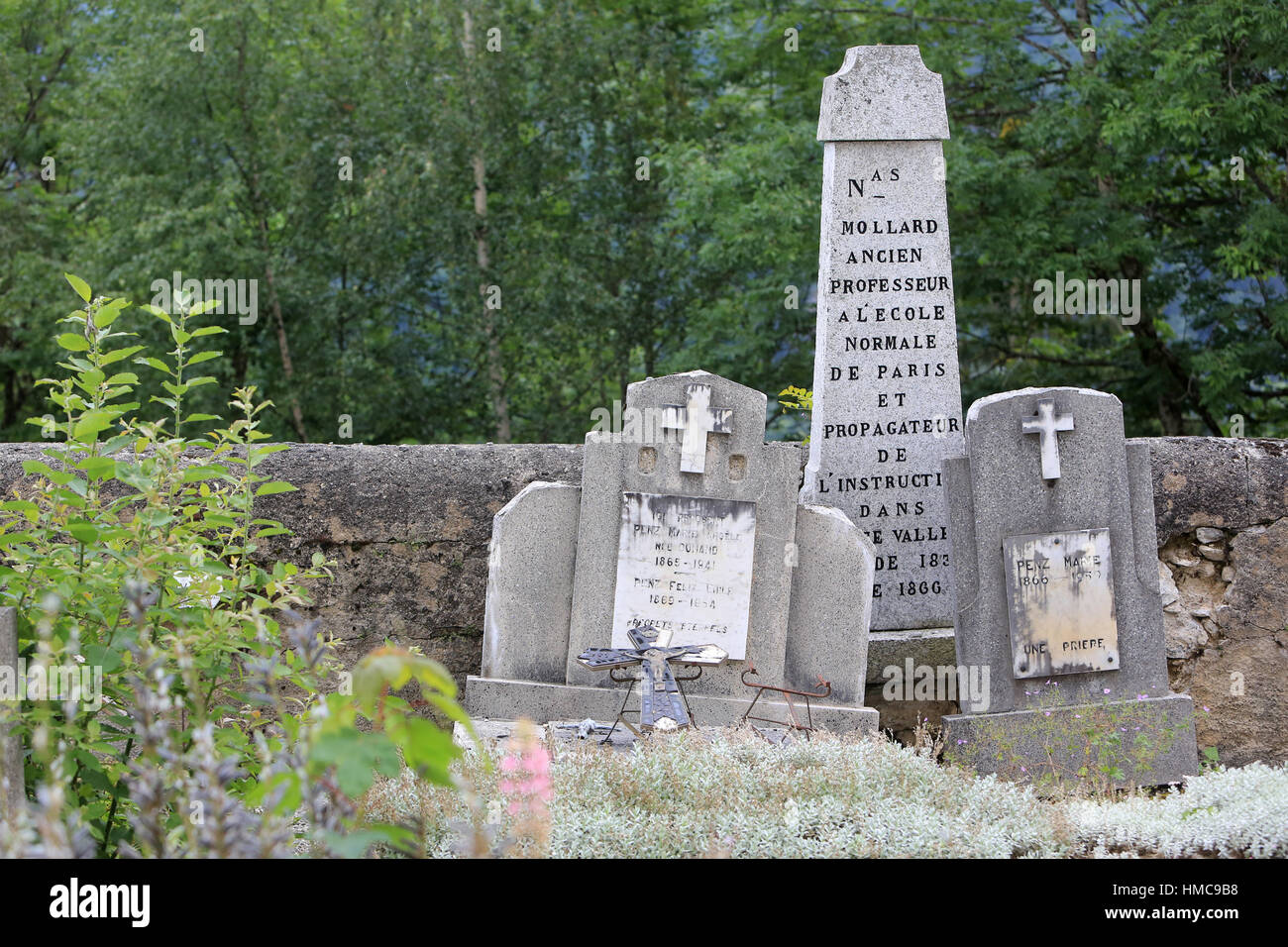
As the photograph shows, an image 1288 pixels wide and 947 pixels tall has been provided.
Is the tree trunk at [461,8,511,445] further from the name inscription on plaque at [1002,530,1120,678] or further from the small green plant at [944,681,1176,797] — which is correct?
the small green plant at [944,681,1176,797]

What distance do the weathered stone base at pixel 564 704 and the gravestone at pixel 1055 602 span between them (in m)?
0.63

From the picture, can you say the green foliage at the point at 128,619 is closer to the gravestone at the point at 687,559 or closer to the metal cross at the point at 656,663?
the metal cross at the point at 656,663

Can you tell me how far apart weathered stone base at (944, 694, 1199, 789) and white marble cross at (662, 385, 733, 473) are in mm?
1434

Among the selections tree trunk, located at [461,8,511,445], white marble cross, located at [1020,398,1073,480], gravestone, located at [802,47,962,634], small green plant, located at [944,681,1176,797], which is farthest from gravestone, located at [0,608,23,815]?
tree trunk, located at [461,8,511,445]

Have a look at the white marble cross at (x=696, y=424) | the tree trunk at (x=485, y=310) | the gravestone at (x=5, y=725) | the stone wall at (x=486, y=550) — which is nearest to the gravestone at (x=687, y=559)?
the white marble cross at (x=696, y=424)

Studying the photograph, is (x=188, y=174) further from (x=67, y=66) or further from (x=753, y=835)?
(x=753, y=835)

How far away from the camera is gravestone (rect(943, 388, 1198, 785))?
514 centimetres

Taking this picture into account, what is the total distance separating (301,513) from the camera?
5484 mm

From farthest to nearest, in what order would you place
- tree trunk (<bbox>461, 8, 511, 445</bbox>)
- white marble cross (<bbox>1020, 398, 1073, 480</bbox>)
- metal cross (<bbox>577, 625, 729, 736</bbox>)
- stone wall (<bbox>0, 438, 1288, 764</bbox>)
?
1. tree trunk (<bbox>461, 8, 511, 445</bbox>)
2. stone wall (<bbox>0, 438, 1288, 764</bbox>)
3. white marble cross (<bbox>1020, 398, 1073, 480</bbox>)
4. metal cross (<bbox>577, 625, 729, 736</bbox>)

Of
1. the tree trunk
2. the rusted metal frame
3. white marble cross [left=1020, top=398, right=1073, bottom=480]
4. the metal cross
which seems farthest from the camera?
the tree trunk

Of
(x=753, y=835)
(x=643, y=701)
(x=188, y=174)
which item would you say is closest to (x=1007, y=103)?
(x=188, y=174)

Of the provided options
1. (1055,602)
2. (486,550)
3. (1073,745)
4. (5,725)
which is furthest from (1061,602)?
(5,725)

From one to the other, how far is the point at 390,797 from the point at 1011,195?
10441mm
